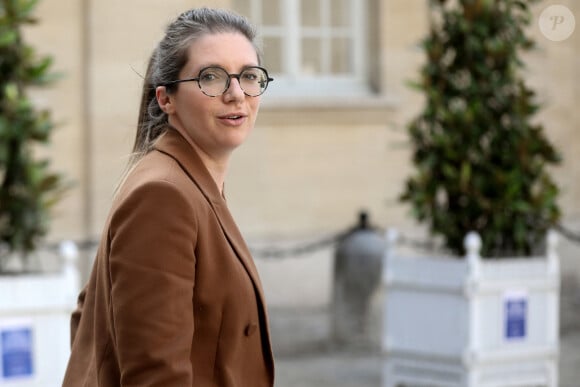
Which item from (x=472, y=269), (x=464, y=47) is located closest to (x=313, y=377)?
(x=472, y=269)

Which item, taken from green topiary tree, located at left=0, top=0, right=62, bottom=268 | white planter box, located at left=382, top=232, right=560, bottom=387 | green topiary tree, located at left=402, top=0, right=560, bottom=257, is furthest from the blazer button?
green topiary tree, located at left=402, top=0, right=560, bottom=257

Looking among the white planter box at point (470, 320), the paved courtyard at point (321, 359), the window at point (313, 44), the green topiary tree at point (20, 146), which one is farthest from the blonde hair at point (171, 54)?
the window at point (313, 44)

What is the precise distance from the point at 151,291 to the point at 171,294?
1.4 inches

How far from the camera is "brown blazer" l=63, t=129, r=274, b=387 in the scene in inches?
91.9

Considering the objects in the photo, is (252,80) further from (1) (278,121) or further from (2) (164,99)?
(1) (278,121)

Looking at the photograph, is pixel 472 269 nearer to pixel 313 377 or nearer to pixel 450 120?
pixel 450 120

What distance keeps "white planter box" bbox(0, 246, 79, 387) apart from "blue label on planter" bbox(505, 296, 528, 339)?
8.13 ft

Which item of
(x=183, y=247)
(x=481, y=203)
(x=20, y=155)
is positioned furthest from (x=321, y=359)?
(x=183, y=247)

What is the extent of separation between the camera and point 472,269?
721 cm

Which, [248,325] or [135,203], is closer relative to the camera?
[135,203]

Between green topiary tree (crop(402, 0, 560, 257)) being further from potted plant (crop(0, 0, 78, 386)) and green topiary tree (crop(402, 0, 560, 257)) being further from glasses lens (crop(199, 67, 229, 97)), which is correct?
glasses lens (crop(199, 67, 229, 97))

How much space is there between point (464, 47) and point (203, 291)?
590cm

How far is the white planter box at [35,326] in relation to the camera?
620 centimetres

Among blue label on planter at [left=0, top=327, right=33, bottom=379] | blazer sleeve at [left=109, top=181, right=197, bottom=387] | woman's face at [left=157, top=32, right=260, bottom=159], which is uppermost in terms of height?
woman's face at [left=157, top=32, right=260, bottom=159]
